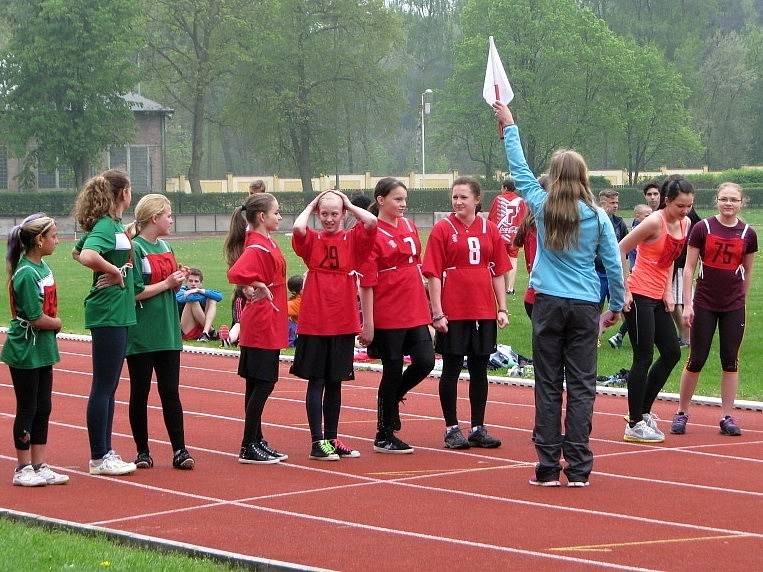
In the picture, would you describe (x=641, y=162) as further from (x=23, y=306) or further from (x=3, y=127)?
(x=23, y=306)

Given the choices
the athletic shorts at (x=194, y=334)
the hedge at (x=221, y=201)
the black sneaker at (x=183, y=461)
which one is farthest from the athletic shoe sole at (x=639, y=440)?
the hedge at (x=221, y=201)

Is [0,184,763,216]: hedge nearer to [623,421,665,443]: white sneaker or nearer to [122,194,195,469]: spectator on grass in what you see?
[623,421,665,443]: white sneaker

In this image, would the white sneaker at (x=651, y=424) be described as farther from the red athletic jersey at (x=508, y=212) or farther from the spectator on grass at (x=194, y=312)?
the red athletic jersey at (x=508, y=212)

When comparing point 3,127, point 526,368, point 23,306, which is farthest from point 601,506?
point 3,127

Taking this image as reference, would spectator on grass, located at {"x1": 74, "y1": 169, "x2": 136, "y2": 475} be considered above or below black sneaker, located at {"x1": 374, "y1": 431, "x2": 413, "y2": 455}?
above

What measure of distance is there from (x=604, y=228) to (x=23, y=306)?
138 inches

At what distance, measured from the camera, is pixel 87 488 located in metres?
8.35

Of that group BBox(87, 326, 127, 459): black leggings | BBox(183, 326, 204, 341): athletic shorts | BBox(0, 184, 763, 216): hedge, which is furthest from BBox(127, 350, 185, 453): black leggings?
BBox(0, 184, 763, 216): hedge

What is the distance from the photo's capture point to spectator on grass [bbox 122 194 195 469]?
882 centimetres

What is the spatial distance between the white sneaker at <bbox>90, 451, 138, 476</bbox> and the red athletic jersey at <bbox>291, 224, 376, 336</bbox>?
4.84 ft

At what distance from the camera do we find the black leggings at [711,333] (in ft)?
34.3

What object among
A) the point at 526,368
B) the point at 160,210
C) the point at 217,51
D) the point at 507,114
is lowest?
the point at 526,368

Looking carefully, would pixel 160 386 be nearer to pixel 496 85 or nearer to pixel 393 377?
pixel 393 377

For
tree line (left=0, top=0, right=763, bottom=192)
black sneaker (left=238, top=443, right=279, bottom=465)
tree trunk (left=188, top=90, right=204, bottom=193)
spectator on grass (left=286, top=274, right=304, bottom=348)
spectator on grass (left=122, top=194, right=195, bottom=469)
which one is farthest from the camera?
tree trunk (left=188, top=90, right=204, bottom=193)
